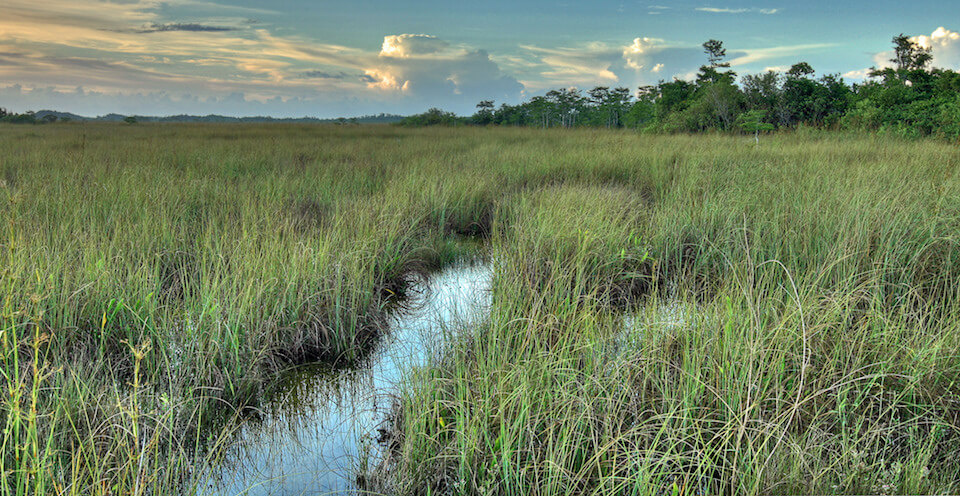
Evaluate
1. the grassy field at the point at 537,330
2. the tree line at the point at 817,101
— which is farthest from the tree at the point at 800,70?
the grassy field at the point at 537,330

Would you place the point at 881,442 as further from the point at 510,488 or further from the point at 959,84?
the point at 959,84

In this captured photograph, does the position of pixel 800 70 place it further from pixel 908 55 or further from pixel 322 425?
pixel 322 425

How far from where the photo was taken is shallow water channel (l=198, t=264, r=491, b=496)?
6.51 ft

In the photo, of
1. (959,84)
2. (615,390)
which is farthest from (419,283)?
(959,84)

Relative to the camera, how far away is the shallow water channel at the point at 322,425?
1984 mm

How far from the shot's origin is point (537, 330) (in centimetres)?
252

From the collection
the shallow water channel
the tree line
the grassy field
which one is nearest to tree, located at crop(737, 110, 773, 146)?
the tree line

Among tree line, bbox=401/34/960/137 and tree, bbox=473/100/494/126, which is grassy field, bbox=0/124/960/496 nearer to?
tree line, bbox=401/34/960/137

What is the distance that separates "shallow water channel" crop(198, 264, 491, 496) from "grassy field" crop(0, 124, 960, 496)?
127mm

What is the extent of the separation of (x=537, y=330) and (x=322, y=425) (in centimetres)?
108

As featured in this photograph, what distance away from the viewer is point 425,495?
187 cm

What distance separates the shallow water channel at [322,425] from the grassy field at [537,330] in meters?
0.13

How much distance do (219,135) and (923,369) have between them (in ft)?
57.8

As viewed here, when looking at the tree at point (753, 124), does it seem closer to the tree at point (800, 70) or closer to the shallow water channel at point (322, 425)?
the tree at point (800, 70)
